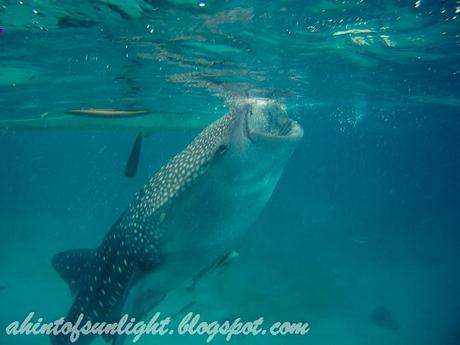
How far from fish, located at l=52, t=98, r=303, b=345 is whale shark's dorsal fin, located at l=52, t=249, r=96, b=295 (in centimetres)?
63

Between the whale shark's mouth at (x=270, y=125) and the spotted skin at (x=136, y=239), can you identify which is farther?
the spotted skin at (x=136, y=239)

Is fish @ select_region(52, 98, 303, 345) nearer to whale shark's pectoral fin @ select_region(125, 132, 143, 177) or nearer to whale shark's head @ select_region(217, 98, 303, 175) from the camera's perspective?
whale shark's head @ select_region(217, 98, 303, 175)

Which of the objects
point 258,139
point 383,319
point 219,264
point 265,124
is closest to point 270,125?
point 265,124

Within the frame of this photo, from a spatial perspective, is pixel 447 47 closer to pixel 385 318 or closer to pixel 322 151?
pixel 385 318

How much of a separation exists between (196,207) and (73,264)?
2.49 meters

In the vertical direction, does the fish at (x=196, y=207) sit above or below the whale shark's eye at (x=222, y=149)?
below

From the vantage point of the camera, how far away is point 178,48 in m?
10.2

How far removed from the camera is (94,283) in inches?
159

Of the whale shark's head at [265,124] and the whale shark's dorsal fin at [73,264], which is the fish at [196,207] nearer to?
the whale shark's head at [265,124]

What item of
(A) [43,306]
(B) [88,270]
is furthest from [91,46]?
(A) [43,306]

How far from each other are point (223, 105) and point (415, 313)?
64.0ft

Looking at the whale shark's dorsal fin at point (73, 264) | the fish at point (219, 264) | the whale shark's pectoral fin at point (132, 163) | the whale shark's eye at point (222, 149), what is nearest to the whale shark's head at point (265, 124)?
the whale shark's eye at point (222, 149)

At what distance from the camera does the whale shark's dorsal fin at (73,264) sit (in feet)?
15.0

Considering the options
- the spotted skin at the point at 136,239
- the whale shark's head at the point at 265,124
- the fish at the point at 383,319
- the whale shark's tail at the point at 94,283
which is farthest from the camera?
the fish at the point at 383,319
